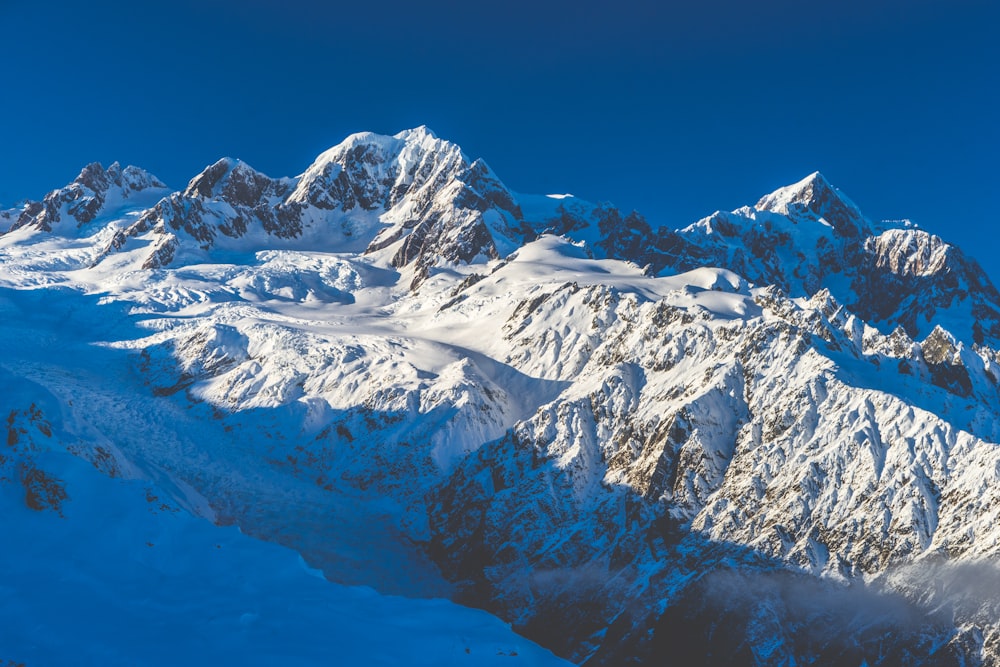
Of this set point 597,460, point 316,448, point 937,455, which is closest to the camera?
point 937,455

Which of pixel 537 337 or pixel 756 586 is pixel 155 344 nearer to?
pixel 537 337

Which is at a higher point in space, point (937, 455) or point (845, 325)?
point (845, 325)

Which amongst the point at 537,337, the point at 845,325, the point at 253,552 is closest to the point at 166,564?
the point at 253,552

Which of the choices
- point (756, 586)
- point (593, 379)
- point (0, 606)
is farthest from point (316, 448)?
point (0, 606)

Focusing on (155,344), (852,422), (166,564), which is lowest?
(166,564)

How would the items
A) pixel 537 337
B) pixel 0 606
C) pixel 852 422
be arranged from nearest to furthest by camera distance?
pixel 0 606 < pixel 852 422 < pixel 537 337

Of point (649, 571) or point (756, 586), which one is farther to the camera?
point (649, 571)

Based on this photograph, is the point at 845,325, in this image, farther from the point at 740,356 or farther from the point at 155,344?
the point at 155,344
